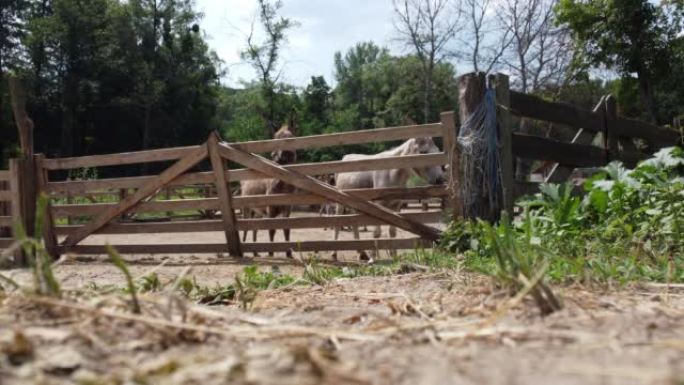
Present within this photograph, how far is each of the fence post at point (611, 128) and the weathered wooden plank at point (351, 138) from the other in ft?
8.64

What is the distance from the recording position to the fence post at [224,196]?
23.5ft

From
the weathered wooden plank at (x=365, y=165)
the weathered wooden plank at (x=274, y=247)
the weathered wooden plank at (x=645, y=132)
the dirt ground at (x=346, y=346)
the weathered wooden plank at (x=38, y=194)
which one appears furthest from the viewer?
the weathered wooden plank at (x=38, y=194)

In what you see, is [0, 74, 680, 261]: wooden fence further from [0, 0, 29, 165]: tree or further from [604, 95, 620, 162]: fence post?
[0, 0, 29, 165]: tree

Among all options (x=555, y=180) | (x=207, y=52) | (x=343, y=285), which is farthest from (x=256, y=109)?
(x=343, y=285)

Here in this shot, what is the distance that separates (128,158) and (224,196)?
62.0 inches

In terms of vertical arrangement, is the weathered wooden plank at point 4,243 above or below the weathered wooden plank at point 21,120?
below

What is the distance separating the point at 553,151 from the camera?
6.35 metres

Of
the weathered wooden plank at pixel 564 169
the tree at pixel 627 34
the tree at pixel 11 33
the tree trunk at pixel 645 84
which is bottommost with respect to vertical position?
the weathered wooden plank at pixel 564 169

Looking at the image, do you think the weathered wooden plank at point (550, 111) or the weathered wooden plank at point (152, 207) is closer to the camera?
the weathered wooden plank at point (550, 111)

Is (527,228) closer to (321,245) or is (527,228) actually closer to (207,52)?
(321,245)

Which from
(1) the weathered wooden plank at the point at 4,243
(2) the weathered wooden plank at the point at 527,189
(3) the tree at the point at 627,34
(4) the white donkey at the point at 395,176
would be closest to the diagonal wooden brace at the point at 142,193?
(1) the weathered wooden plank at the point at 4,243

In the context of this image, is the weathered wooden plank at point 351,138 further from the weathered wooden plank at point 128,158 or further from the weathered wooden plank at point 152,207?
the weathered wooden plank at point 152,207

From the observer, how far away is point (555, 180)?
6.52 m

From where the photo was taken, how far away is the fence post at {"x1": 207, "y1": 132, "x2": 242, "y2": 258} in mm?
7168
